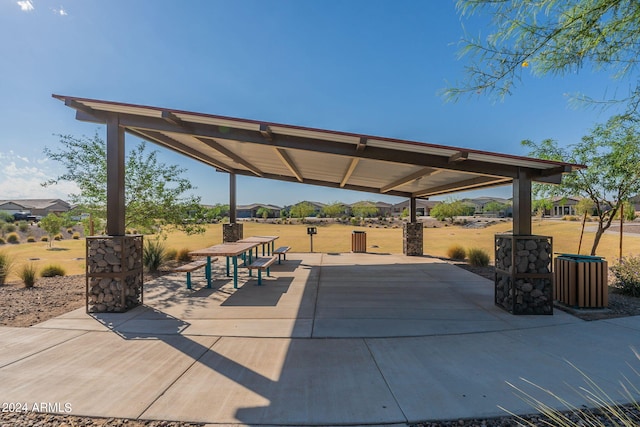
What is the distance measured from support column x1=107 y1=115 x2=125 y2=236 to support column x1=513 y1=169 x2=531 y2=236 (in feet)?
25.0

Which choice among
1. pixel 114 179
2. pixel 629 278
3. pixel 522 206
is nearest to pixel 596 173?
pixel 629 278

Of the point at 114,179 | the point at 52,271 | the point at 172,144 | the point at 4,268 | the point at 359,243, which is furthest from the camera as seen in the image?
the point at 359,243

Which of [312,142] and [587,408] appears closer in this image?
[587,408]

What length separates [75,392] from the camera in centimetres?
315

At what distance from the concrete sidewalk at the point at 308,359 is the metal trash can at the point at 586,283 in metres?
0.69

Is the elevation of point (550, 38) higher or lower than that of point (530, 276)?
higher

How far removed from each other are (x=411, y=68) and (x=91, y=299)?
31.6 feet

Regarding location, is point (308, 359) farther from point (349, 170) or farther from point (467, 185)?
point (467, 185)

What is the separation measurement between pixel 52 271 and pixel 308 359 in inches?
393

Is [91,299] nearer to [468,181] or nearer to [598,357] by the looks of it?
[598,357]

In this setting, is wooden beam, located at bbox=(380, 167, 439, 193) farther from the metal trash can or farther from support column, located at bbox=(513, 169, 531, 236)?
the metal trash can

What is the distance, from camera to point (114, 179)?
608 cm

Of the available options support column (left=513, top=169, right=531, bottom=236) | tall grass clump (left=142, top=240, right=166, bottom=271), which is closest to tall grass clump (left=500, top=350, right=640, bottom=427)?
support column (left=513, top=169, right=531, bottom=236)

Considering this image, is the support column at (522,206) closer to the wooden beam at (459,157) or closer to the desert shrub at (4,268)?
the wooden beam at (459,157)
